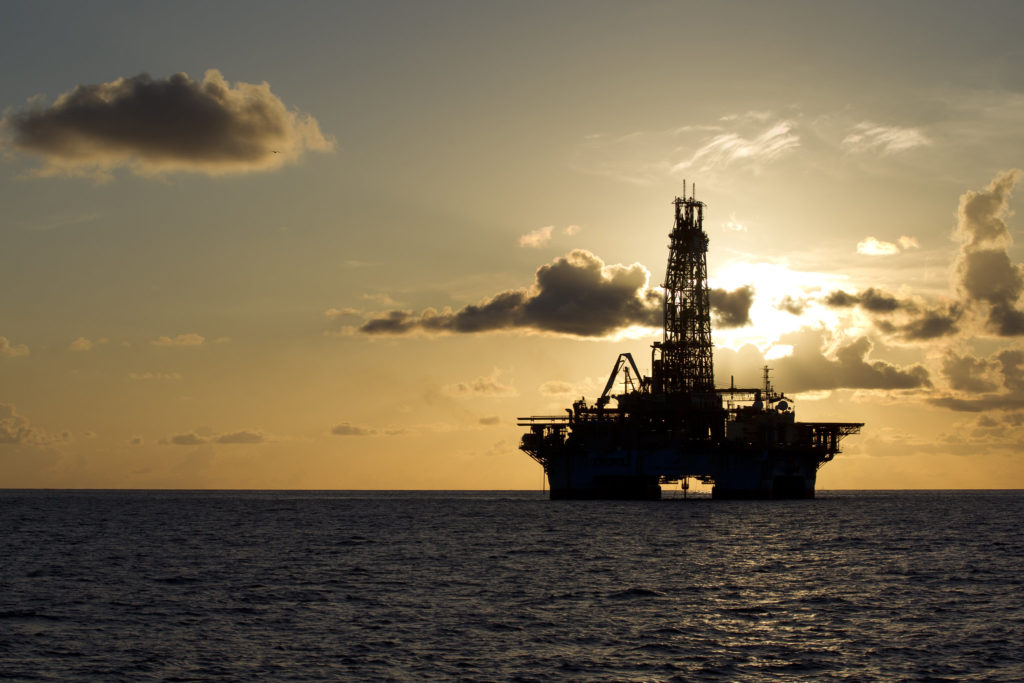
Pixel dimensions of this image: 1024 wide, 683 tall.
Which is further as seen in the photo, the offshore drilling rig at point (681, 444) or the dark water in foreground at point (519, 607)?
the offshore drilling rig at point (681, 444)

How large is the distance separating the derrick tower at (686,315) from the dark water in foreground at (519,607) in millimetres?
60714

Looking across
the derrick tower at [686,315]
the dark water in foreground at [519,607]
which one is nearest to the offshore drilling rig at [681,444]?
the derrick tower at [686,315]

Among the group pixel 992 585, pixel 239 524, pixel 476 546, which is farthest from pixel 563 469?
pixel 992 585

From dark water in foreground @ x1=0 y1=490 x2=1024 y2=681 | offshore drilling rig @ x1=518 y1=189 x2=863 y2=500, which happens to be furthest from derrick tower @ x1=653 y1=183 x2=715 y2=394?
dark water in foreground @ x1=0 y1=490 x2=1024 y2=681

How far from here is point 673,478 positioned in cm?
14538

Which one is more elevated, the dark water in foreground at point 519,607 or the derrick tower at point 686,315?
the derrick tower at point 686,315

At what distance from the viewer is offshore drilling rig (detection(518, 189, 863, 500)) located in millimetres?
144250

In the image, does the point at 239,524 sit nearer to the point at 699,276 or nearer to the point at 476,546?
the point at 476,546

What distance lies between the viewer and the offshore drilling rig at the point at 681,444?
14425 centimetres

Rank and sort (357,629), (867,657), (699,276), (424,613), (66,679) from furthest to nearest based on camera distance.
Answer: (699,276) < (424,613) < (357,629) < (867,657) < (66,679)

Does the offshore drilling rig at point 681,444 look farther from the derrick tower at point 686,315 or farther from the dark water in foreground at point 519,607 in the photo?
the dark water in foreground at point 519,607

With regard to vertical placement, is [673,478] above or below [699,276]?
below

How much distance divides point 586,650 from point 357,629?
34.3 ft

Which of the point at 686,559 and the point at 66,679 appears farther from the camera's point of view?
the point at 686,559
